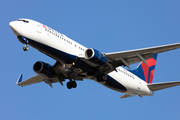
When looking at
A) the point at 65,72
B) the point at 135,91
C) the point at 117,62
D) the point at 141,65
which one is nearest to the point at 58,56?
the point at 65,72

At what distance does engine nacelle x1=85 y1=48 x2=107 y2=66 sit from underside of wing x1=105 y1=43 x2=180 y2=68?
1.10 m

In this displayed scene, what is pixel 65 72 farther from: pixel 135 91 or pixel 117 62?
pixel 135 91

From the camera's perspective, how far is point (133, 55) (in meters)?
26.5

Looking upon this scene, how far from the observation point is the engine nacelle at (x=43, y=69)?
93.9ft

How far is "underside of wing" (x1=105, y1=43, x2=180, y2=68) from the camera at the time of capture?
24.8 m

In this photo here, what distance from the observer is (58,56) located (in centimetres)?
2553

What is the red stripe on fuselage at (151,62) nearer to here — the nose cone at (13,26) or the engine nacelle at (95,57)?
the engine nacelle at (95,57)

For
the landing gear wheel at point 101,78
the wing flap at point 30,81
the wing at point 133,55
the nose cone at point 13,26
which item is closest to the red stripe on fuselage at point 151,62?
the wing at point 133,55

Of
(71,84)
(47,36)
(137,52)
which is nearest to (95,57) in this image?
(137,52)

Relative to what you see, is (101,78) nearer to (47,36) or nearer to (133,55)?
(133,55)

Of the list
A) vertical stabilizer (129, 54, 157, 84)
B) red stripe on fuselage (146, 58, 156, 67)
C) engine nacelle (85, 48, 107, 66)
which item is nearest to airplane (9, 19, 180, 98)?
engine nacelle (85, 48, 107, 66)

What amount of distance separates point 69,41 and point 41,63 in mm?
4445

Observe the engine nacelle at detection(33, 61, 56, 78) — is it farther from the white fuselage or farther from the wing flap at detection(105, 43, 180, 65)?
the wing flap at detection(105, 43, 180, 65)

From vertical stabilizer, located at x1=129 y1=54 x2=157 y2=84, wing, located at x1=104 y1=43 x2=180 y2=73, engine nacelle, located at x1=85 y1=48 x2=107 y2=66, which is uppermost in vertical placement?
vertical stabilizer, located at x1=129 y1=54 x2=157 y2=84
